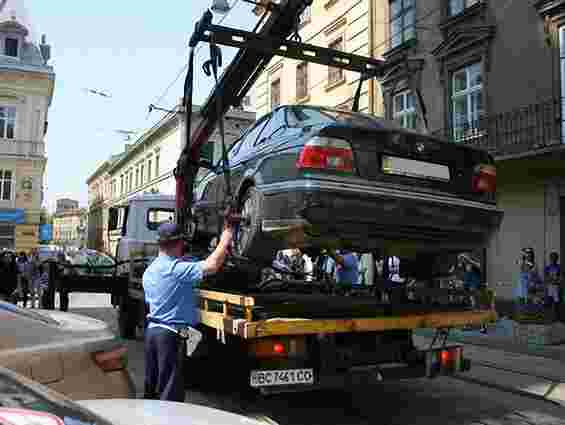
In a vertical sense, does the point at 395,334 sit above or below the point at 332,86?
below

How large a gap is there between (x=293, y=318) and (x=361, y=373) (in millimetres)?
661

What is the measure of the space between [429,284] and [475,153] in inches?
56.9

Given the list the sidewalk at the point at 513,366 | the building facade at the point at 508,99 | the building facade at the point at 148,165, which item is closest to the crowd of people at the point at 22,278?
the building facade at the point at 148,165

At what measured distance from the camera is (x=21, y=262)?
16500 millimetres

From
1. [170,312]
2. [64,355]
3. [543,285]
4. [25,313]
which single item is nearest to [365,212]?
[170,312]

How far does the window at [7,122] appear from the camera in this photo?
35.5 metres

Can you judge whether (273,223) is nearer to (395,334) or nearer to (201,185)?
(395,334)

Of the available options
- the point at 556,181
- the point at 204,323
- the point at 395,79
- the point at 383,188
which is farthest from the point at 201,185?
the point at 395,79

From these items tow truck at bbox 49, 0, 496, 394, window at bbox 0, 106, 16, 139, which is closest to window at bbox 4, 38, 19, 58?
window at bbox 0, 106, 16, 139

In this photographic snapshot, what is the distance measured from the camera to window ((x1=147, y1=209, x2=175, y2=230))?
31.6 feet

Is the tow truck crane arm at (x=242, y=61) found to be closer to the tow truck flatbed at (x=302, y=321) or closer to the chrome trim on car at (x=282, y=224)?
the chrome trim on car at (x=282, y=224)

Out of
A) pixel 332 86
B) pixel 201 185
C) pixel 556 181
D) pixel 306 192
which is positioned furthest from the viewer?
pixel 332 86

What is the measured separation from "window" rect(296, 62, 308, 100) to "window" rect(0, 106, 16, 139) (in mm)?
22209

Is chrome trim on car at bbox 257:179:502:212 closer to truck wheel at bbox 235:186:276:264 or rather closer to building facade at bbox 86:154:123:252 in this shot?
truck wheel at bbox 235:186:276:264
